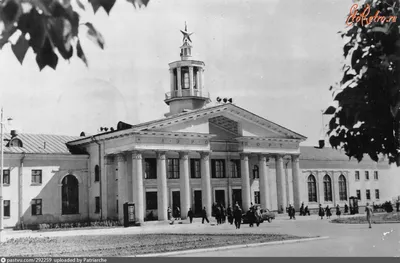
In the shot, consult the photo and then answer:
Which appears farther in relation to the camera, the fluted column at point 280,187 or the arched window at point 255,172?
the arched window at point 255,172

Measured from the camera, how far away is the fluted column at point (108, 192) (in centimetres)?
4403

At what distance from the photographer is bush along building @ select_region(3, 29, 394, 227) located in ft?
136

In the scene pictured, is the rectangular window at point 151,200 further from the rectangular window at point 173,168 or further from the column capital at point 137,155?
the column capital at point 137,155

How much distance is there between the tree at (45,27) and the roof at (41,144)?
38.9 metres

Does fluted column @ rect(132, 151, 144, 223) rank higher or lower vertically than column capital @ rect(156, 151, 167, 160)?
lower

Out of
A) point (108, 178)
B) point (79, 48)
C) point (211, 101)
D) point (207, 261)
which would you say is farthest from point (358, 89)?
point (211, 101)

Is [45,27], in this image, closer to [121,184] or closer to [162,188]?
[162,188]

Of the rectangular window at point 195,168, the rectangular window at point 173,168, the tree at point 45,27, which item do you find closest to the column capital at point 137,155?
the rectangular window at point 173,168

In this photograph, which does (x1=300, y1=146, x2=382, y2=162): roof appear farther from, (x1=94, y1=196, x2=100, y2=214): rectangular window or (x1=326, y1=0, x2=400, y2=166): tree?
(x1=326, y1=0, x2=400, y2=166): tree

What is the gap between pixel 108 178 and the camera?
44375mm

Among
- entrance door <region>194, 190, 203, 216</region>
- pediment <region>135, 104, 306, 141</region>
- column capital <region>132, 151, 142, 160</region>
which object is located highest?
pediment <region>135, 104, 306, 141</region>

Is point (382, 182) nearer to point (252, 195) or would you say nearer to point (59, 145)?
point (252, 195)

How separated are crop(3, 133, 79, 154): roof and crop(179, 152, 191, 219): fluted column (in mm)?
9878

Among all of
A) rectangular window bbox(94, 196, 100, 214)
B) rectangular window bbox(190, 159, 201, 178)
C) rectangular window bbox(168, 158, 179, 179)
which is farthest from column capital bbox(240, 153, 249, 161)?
rectangular window bbox(94, 196, 100, 214)
